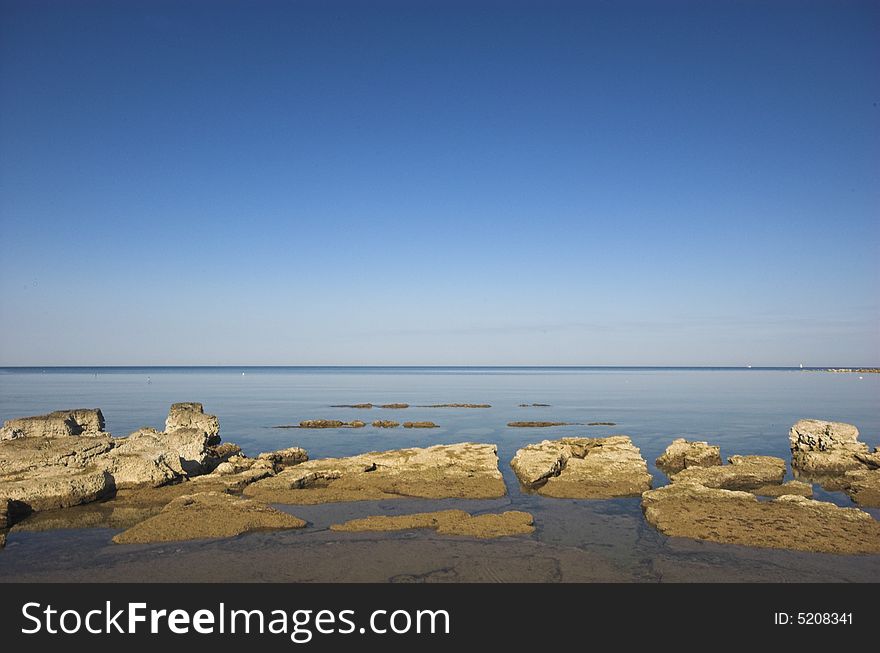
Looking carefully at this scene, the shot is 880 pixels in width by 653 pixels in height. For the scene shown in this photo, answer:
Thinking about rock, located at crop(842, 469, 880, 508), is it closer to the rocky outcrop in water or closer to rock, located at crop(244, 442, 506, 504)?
rock, located at crop(244, 442, 506, 504)

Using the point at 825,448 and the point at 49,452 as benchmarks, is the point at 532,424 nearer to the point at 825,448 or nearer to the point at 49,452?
the point at 825,448

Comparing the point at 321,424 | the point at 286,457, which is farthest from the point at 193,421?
the point at 321,424

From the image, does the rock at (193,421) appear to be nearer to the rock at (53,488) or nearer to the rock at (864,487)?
the rock at (53,488)

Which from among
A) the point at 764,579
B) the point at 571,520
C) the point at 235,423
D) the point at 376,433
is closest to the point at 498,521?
the point at 571,520

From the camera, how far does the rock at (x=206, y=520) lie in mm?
16062

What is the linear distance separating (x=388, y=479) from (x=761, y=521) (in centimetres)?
1365

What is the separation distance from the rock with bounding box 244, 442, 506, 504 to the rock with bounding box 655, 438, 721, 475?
29.6 feet

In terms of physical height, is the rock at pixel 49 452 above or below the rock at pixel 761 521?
above

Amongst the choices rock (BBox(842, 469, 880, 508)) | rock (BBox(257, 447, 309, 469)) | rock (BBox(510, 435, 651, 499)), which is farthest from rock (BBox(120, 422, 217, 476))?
rock (BBox(842, 469, 880, 508))

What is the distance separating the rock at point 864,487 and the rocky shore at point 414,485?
0.07 meters

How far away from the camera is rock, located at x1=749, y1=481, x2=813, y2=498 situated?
69.5 ft

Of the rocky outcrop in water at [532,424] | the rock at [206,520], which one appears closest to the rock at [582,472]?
the rock at [206,520]

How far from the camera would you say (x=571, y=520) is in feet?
60.0
